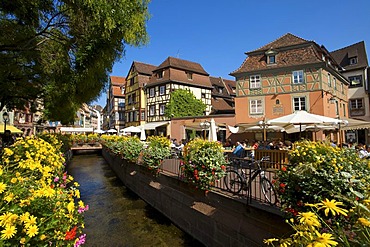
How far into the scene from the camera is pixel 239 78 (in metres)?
24.0

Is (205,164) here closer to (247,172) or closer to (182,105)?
(247,172)

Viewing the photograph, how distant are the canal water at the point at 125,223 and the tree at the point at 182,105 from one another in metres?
19.3

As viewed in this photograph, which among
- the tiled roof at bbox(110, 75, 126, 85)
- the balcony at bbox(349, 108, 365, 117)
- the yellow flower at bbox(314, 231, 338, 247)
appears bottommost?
the yellow flower at bbox(314, 231, 338, 247)

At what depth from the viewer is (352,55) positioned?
32.4 m

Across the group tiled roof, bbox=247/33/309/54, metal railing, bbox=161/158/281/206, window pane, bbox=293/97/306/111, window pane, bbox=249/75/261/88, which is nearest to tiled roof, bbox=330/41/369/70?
tiled roof, bbox=247/33/309/54

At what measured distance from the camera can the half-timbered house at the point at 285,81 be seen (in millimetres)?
20281

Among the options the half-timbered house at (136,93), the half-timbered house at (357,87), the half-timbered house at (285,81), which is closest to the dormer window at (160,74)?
the half-timbered house at (136,93)

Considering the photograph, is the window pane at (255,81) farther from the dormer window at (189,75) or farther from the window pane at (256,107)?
the dormer window at (189,75)

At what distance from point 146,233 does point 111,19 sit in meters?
6.53

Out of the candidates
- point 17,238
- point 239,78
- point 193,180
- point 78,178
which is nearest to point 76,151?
point 78,178

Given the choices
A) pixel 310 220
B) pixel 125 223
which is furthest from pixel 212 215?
pixel 310 220

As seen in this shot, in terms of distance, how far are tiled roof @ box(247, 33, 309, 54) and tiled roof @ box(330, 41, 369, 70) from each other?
1499cm

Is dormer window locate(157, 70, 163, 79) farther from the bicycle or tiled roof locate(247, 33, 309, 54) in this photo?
the bicycle

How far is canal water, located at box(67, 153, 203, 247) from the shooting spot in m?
6.86
